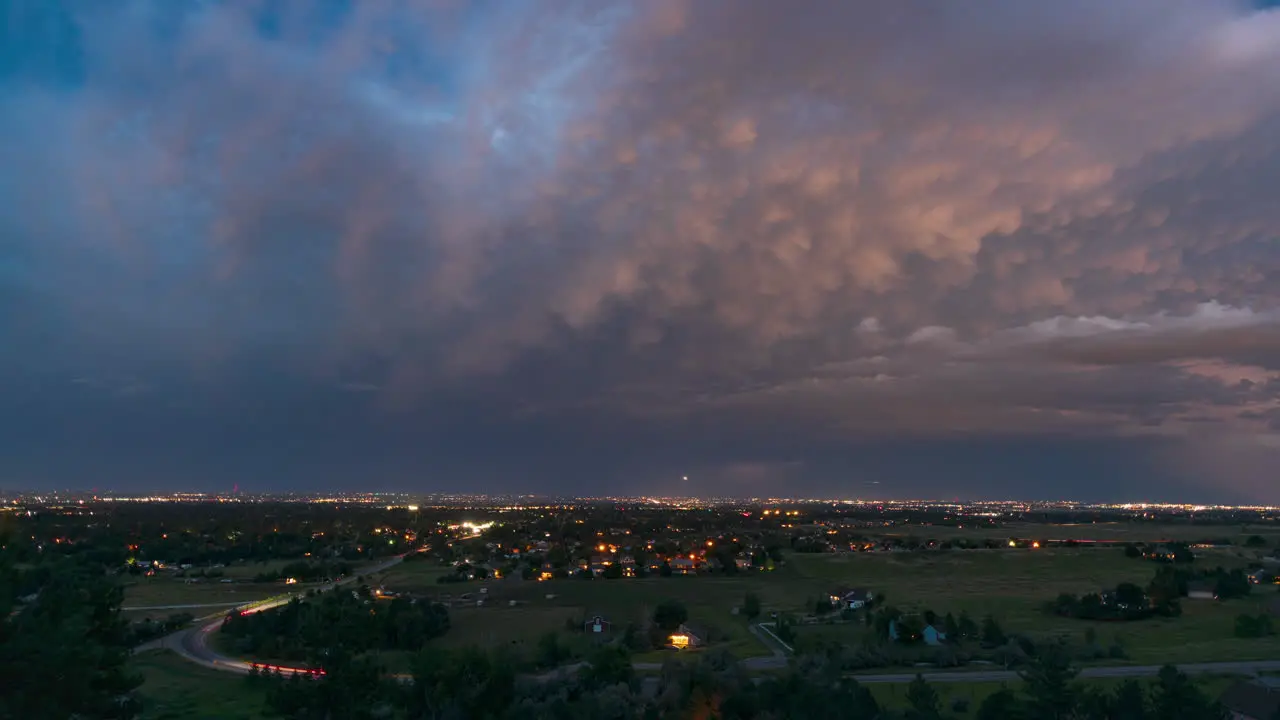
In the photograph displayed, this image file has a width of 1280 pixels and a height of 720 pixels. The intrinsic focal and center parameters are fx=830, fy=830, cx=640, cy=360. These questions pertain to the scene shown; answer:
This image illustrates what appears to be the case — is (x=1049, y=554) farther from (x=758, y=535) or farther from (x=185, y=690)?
(x=185, y=690)

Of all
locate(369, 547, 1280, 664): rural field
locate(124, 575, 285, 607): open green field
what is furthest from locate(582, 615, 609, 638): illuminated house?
locate(124, 575, 285, 607): open green field

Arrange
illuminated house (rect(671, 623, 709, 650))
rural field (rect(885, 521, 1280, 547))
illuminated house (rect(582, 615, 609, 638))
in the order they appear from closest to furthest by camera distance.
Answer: illuminated house (rect(671, 623, 709, 650)) < illuminated house (rect(582, 615, 609, 638)) < rural field (rect(885, 521, 1280, 547))

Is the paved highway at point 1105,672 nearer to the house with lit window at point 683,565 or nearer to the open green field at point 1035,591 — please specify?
the open green field at point 1035,591

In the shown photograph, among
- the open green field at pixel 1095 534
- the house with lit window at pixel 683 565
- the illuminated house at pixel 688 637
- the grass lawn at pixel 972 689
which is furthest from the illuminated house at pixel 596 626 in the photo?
the open green field at pixel 1095 534

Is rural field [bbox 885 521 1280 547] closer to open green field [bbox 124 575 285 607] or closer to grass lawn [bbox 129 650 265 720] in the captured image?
open green field [bbox 124 575 285 607]

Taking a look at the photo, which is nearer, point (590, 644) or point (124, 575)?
point (590, 644)

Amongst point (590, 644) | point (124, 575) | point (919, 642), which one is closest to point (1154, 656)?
point (919, 642)

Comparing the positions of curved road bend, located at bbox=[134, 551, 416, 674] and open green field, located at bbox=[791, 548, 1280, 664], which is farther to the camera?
open green field, located at bbox=[791, 548, 1280, 664]
